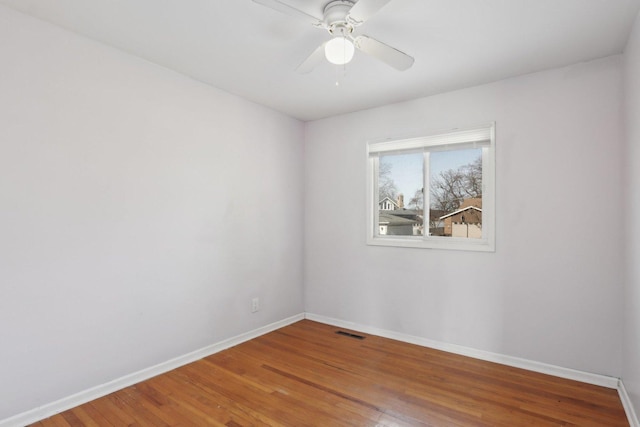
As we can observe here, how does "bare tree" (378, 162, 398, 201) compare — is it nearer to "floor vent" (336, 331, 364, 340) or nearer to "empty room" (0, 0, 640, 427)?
"empty room" (0, 0, 640, 427)

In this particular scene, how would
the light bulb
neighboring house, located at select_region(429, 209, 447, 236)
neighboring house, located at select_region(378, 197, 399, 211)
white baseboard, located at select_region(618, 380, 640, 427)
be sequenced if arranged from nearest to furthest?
the light bulb < white baseboard, located at select_region(618, 380, 640, 427) < neighboring house, located at select_region(429, 209, 447, 236) < neighboring house, located at select_region(378, 197, 399, 211)

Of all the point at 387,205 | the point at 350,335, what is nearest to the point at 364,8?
the point at 387,205

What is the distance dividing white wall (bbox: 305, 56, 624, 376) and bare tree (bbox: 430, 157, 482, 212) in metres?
0.25

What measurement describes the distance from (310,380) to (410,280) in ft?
4.54

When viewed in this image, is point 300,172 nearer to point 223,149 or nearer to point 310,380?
point 223,149

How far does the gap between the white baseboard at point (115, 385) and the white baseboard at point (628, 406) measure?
2903mm

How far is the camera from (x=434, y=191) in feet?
10.7

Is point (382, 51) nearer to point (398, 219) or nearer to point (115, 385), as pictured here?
point (398, 219)

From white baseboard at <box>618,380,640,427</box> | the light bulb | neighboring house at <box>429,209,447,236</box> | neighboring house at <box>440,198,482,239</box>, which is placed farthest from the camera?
neighboring house at <box>429,209,447,236</box>

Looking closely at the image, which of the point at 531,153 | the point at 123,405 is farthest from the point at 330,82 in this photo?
the point at 123,405

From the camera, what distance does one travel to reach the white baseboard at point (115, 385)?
196cm

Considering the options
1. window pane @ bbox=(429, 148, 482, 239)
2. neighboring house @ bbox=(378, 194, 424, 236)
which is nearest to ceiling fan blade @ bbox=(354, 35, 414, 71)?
window pane @ bbox=(429, 148, 482, 239)

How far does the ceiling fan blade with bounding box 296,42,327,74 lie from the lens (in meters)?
1.92

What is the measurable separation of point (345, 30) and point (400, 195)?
199cm
